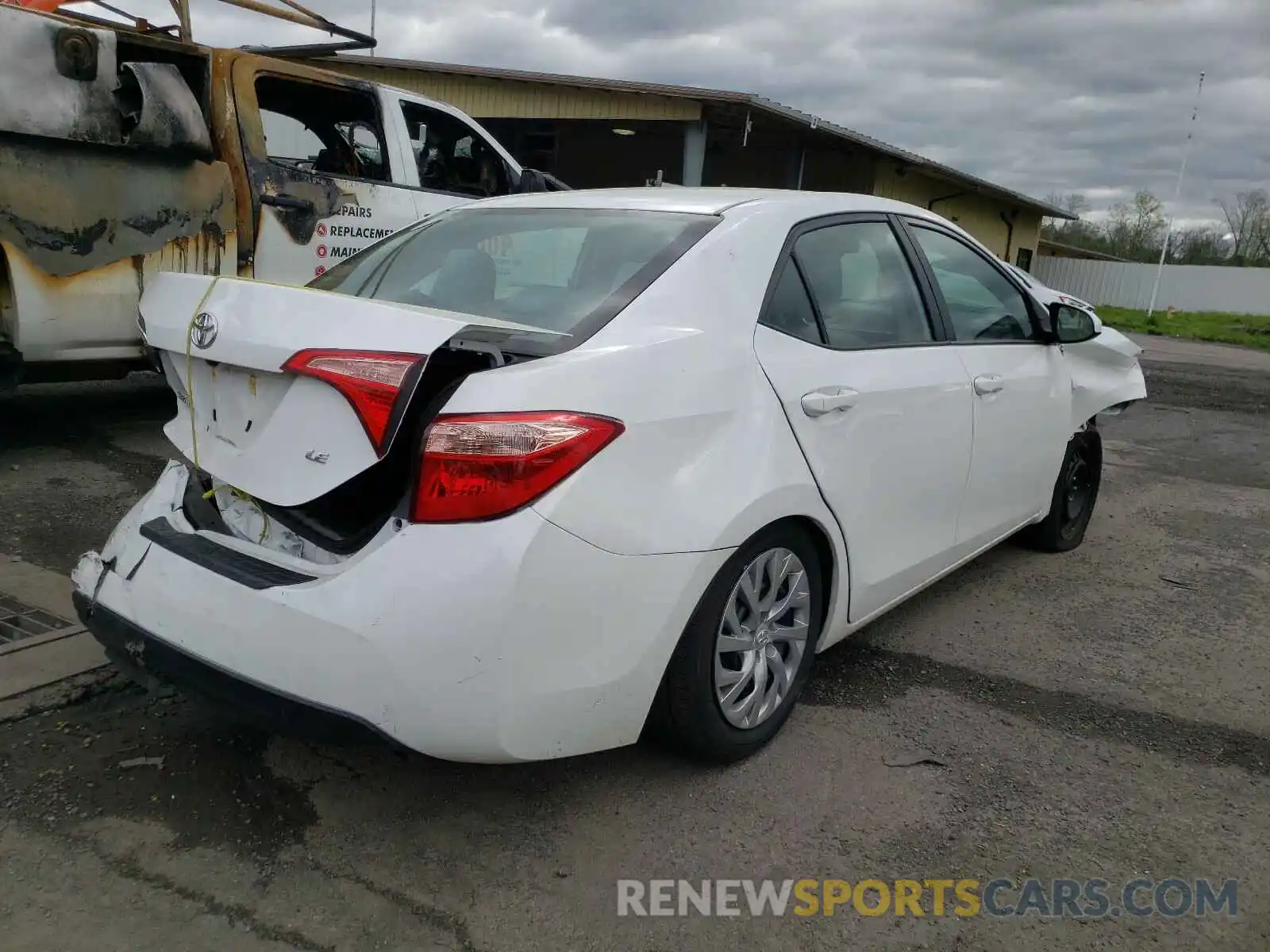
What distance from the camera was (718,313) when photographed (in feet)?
8.71

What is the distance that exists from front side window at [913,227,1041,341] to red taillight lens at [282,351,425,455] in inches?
88.2

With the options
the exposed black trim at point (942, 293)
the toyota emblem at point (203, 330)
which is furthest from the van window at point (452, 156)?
the toyota emblem at point (203, 330)

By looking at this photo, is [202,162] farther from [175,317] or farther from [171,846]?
[171,846]

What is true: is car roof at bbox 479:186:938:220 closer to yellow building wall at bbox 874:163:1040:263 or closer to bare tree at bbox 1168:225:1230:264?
yellow building wall at bbox 874:163:1040:263

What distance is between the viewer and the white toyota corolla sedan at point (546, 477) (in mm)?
2145

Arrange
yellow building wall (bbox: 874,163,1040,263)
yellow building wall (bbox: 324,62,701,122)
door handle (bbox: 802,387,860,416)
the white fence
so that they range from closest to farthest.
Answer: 1. door handle (bbox: 802,387,860,416)
2. yellow building wall (bbox: 324,62,701,122)
3. yellow building wall (bbox: 874,163,1040,263)
4. the white fence

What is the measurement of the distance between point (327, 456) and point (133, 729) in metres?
1.27

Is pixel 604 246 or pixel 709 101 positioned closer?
pixel 604 246

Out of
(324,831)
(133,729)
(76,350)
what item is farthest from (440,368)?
(76,350)

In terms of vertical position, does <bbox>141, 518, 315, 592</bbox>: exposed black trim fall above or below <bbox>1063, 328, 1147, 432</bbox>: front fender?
below

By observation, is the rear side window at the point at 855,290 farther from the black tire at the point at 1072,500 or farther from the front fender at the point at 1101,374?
the black tire at the point at 1072,500

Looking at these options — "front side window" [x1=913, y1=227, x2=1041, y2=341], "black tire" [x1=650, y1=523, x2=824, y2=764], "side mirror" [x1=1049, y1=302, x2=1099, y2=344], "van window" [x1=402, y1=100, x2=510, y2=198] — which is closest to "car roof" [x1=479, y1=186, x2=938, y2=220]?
"front side window" [x1=913, y1=227, x2=1041, y2=341]

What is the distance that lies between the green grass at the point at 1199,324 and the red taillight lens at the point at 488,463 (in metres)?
25.2

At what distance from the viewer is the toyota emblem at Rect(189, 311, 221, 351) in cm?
247
